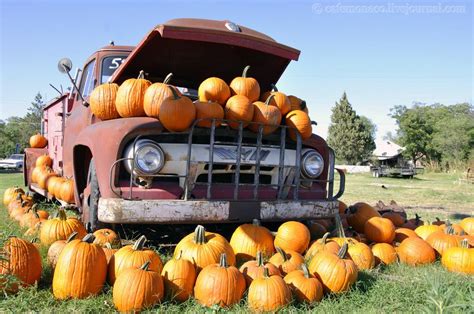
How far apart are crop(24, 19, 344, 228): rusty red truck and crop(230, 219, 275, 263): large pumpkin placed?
0.38 feet

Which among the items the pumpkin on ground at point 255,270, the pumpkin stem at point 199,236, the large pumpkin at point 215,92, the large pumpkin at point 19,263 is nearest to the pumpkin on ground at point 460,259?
the pumpkin on ground at point 255,270

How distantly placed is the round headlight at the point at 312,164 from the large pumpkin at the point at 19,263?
109 inches

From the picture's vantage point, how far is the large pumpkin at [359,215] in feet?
17.6

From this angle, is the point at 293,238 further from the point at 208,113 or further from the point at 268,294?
the point at 208,113

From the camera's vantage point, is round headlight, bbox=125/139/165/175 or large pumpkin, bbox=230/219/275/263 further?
large pumpkin, bbox=230/219/275/263

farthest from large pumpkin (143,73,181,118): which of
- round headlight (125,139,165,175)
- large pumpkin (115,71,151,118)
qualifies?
round headlight (125,139,165,175)

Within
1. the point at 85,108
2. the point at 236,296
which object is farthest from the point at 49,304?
the point at 85,108

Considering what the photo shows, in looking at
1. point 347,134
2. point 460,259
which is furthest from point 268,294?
point 347,134

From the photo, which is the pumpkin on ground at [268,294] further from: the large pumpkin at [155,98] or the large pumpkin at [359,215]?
the large pumpkin at [359,215]

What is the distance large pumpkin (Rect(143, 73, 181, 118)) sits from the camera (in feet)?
13.5

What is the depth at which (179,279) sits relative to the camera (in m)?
3.17

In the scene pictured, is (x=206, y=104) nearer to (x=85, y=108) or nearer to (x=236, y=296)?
(x=236, y=296)

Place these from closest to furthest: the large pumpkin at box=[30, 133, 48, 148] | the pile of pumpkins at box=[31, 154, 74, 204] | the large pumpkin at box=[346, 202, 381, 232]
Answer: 1. the large pumpkin at box=[346, 202, 381, 232]
2. the pile of pumpkins at box=[31, 154, 74, 204]
3. the large pumpkin at box=[30, 133, 48, 148]

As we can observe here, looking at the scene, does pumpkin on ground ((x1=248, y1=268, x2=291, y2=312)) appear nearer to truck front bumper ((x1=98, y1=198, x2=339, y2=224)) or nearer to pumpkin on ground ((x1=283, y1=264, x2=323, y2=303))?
pumpkin on ground ((x1=283, y1=264, x2=323, y2=303))
